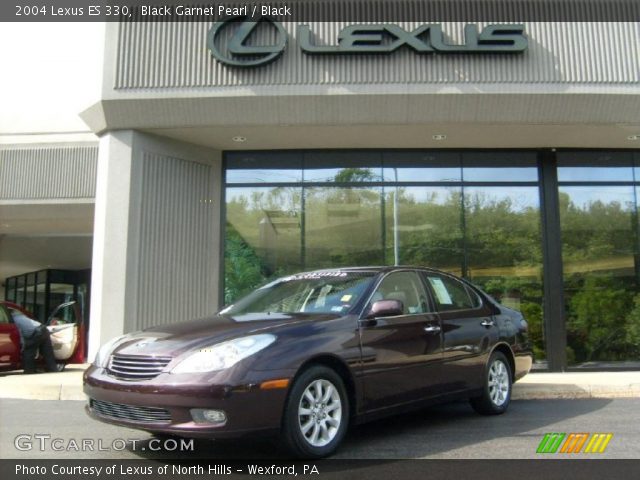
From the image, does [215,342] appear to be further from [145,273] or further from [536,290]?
[536,290]

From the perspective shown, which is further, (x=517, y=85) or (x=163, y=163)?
(x=163, y=163)

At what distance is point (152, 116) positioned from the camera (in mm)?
10539

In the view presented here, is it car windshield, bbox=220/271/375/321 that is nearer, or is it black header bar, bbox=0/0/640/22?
car windshield, bbox=220/271/375/321

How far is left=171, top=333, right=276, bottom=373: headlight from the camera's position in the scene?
4.38 meters

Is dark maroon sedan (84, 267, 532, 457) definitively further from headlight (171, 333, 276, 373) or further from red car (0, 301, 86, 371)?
red car (0, 301, 86, 371)

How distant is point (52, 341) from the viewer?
458 inches

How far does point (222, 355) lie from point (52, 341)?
8451 mm

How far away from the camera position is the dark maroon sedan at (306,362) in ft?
14.1

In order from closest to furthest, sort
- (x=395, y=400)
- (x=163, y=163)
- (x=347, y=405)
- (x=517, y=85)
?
(x=347, y=405), (x=395, y=400), (x=517, y=85), (x=163, y=163)

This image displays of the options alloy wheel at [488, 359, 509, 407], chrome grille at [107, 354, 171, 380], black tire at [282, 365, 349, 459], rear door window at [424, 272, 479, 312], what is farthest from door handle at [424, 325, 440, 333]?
chrome grille at [107, 354, 171, 380]

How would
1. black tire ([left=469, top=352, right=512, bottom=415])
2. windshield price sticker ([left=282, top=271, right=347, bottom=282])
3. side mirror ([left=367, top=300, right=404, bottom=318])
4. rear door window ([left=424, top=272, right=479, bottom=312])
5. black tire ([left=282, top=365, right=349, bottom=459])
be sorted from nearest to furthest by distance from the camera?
black tire ([left=282, top=365, right=349, bottom=459]) → side mirror ([left=367, top=300, right=404, bottom=318]) → windshield price sticker ([left=282, top=271, right=347, bottom=282]) → rear door window ([left=424, top=272, right=479, bottom=312]) → black tire ([left=469, top=352, right=512, bottom=415])

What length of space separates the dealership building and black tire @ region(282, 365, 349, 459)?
21.1 ft

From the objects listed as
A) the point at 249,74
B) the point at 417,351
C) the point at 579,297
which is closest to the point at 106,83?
the point at 249,74

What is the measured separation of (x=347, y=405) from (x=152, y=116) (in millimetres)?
7253
